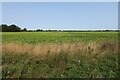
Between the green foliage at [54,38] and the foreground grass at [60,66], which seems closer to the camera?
the foreground grass at [60,66]

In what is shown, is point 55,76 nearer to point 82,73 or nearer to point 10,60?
point 82,73

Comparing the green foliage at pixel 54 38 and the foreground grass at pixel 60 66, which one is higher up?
the green foliage at pixel 54 38

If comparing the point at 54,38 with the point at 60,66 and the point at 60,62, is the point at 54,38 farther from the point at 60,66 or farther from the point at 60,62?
the point at 60,66

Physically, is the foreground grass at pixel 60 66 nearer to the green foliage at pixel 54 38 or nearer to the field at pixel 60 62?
the field at pixel 60 62

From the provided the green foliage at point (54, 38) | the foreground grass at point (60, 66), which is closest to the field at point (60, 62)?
the foreground grass at point (60, 66)

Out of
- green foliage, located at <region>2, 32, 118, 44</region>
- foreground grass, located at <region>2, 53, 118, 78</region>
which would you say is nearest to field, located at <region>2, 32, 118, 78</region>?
foreground grass, located at <region>2, 53, 118, 78</region>

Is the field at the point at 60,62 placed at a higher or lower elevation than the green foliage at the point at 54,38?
lower

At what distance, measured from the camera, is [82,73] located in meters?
8.02

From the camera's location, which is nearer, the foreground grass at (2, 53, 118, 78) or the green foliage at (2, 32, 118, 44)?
the foreground grass at (2, 53, 118, 78)

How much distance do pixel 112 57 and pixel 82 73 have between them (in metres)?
2.24

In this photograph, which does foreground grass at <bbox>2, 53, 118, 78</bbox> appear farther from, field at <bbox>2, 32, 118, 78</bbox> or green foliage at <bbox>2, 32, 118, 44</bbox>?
green foliage at <bbox>2, 32, 118, 44</bbox>

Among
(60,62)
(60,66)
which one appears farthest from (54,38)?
(60,66)

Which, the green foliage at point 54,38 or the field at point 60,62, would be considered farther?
the green foliage at point 54,38

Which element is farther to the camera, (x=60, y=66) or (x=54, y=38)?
(x=54, y=38)
